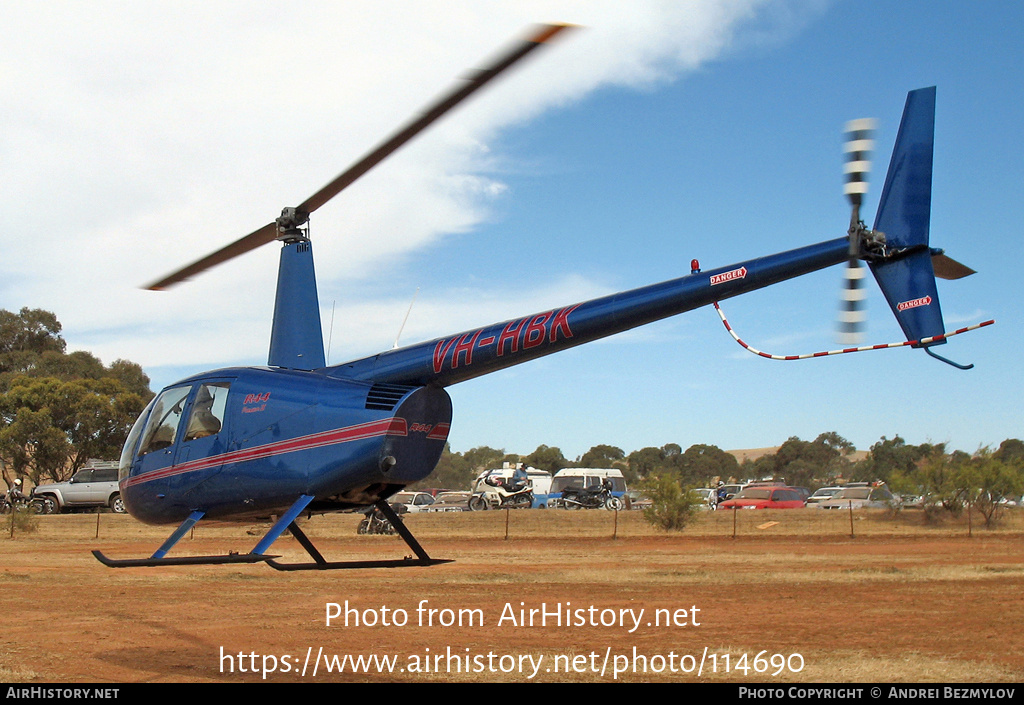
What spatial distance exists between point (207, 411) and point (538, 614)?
10602 millimetres

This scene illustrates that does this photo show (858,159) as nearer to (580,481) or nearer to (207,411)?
(207,411)

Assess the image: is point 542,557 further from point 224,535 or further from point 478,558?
point 224,535

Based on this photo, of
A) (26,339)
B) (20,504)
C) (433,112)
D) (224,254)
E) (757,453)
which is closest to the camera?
(433,112)

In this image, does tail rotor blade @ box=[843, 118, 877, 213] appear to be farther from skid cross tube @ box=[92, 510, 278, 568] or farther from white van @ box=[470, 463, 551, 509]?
white van @ box=[470, 463, 551, 509]

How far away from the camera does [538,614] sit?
17.5m

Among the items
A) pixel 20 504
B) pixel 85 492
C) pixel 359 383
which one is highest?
pixel 359 383

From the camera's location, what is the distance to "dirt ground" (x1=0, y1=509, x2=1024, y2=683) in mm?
13164

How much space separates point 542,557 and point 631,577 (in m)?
5.22

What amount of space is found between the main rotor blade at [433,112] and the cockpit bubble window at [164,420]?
225 centimetres

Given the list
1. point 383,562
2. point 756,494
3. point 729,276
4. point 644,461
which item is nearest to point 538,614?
point 383,562

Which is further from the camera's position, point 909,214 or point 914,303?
point 909,214

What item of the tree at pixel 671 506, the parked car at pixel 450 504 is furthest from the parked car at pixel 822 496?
the parked car at pixel 450 504
